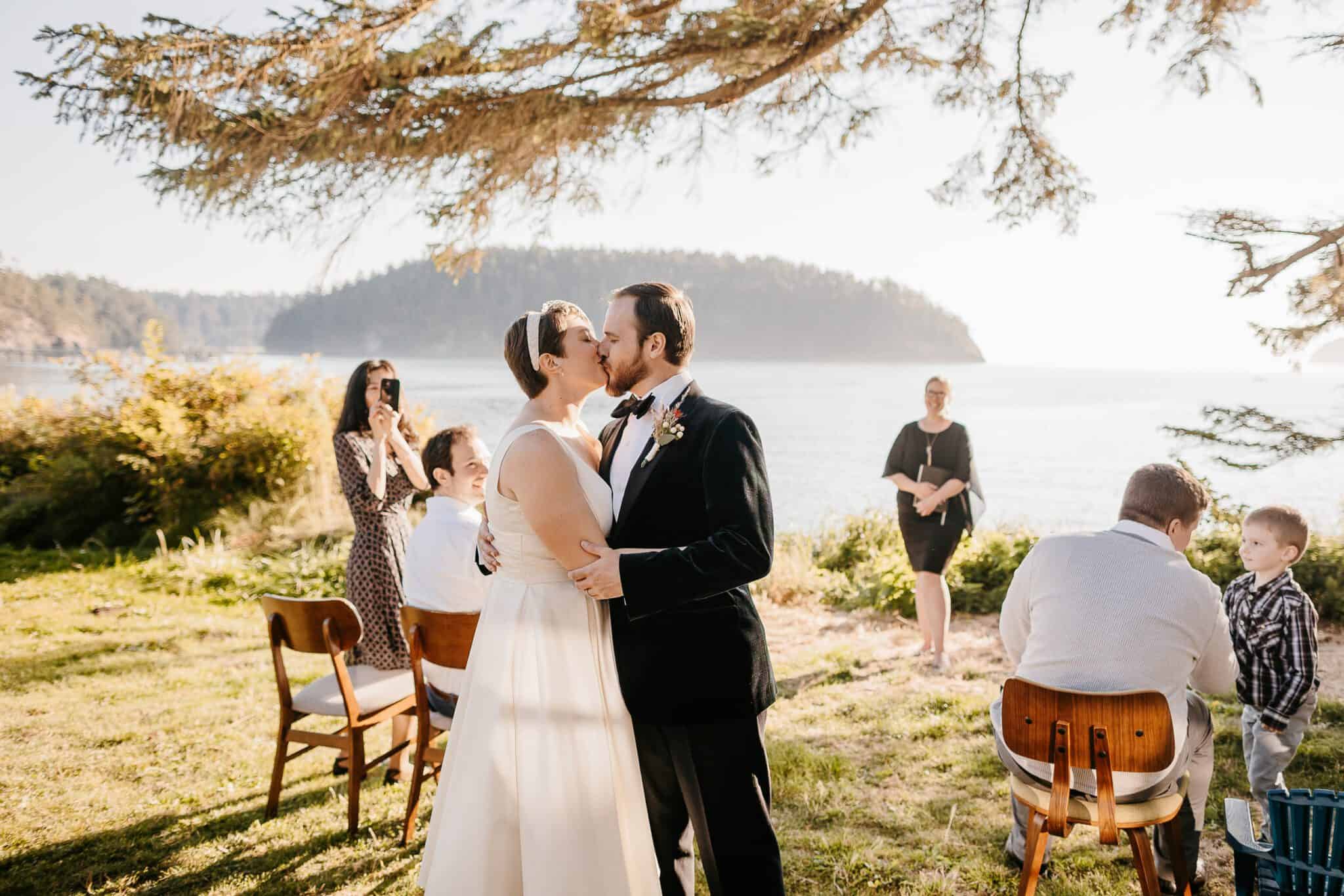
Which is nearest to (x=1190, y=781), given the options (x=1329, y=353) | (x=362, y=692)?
(x=362, y=692)

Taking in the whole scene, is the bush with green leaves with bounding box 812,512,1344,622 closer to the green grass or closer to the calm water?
the calm water

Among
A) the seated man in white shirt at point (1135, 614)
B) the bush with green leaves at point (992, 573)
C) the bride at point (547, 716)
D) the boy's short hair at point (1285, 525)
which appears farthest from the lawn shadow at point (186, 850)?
the bush with green leaves at point (992, 573)

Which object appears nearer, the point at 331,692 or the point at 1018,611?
the point at 1018,611

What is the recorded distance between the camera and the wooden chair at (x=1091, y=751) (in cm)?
229

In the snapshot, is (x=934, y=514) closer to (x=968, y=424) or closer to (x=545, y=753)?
(x=545, y=753)

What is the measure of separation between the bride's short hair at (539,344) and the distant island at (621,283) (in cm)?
3561

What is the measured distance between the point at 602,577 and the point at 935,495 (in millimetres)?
4075

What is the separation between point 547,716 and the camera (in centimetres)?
226

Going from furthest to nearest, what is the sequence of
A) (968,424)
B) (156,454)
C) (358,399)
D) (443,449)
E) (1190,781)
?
1. (968,424)
2. (156,454)
3. (358,399)
4. (443,449)
5. (1190,781)

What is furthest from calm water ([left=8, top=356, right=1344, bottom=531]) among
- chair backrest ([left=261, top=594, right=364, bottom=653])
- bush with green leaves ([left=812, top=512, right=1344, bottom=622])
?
chair backrest ([left=261, top=594, right=364, bottom=653])

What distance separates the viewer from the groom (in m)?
2.07

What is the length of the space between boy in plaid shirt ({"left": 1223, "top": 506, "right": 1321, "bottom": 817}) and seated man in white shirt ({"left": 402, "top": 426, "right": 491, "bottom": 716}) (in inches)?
112

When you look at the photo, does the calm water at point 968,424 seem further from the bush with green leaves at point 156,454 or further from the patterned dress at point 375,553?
the patterned dress at point 375,553

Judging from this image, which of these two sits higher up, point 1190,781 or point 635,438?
point 635,438
